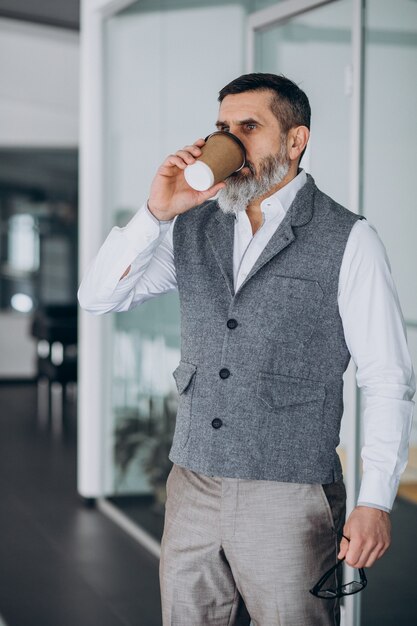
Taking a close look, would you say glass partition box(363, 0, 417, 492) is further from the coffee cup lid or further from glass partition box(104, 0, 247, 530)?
the coffee cup lid

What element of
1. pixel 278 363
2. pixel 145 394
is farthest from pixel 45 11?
pixel 278 363

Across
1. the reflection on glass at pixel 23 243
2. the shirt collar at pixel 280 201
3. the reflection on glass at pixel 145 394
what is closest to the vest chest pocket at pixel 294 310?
the shirt collar at pixel 280 201

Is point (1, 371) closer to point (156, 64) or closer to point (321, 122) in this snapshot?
point (156, 64)

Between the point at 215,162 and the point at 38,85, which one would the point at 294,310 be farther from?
the point at 38,85

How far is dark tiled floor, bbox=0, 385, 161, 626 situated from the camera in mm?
3666

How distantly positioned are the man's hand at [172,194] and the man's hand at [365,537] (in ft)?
2.08

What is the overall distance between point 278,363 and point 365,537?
1.14ft

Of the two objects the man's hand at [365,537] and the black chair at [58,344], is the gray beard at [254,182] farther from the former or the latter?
the black chair at [58,344]

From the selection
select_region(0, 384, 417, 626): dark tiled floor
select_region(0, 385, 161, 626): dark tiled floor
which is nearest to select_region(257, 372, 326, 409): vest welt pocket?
select_region(0, 384, 417, 626): dark tiled floor

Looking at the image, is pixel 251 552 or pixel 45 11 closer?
pixel 251 552

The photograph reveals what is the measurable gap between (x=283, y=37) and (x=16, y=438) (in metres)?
4.78

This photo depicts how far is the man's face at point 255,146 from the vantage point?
5.91 feet

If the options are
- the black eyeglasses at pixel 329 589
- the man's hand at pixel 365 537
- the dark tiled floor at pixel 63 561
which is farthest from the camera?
the dark tiled floor at pixel 63 561

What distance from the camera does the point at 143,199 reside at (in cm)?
469
